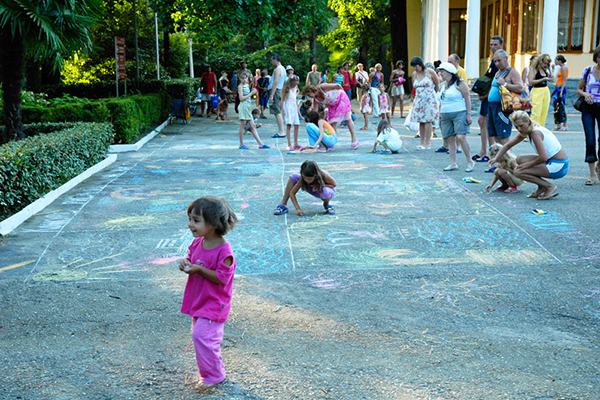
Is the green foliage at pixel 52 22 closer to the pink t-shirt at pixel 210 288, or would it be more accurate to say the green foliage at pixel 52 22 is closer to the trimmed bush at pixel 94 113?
the trimmed bush at pixel 94 113

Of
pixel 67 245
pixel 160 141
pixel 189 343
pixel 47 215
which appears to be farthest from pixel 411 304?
pixel 160 141

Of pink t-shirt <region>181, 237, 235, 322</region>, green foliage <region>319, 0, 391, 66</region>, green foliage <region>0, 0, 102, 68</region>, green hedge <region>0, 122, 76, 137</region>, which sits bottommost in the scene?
pink t-shirt <region>181, 237, 235, 322</region>

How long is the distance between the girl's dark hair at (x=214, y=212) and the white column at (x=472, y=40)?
24110 mm

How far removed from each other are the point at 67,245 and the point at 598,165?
706 centimetres

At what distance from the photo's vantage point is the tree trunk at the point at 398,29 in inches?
1252

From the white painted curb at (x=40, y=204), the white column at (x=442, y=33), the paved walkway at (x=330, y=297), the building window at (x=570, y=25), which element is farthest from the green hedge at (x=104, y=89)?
the building window at (x=570, y=25)

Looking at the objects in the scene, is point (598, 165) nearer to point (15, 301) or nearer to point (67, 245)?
point (67, 245)

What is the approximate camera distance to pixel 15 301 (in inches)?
205

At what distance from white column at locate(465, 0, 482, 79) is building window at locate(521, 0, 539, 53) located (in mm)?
Answer: 1908

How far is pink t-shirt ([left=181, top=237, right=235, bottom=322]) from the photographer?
3.68 meters

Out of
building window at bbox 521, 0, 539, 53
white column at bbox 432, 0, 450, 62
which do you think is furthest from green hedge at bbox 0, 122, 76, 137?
white column at bbox 432, 0, 450, 62

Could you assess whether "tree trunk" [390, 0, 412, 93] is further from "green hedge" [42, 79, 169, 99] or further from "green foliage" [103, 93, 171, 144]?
"green foliage" [103, 93, 171, 144]

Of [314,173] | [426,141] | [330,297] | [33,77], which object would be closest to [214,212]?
[330,297]

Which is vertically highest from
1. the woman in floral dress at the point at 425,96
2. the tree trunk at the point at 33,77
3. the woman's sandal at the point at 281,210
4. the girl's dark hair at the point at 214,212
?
the tree trunk at the point at 33,77
